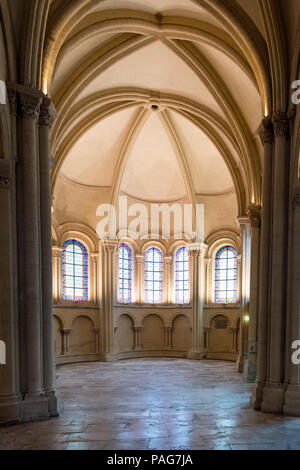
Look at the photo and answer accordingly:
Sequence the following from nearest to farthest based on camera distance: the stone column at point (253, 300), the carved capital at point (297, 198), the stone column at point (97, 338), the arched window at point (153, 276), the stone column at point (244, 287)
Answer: the carved capital at point (297, 198)
the stone column at point (253, 300)
the stone column at point (244, 287)
the stone column at point (97, 338)
the arched window at point (153, 276)

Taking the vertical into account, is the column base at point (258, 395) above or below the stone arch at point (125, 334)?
above

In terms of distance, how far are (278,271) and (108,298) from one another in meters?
14.0

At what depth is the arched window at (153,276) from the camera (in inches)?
989

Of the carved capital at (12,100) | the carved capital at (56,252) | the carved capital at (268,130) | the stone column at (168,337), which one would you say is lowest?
the stone column at (168,337)

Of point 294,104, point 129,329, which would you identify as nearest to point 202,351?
point 129,329

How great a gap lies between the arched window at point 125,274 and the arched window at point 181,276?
304 centimetres

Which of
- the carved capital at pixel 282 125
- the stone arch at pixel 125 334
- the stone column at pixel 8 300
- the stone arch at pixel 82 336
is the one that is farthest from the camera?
the stone arch at pixel 125 334

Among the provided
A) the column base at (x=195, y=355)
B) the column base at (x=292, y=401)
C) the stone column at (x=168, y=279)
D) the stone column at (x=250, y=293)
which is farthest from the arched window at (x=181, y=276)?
the column base at (x=292, y=401)

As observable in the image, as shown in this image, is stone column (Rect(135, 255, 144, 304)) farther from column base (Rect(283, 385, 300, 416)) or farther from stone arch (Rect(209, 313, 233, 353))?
column base (Rect(283, 385, 300, 416))

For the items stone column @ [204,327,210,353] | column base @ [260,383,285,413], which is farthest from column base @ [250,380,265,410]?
stone column @ [204,327,210,353]

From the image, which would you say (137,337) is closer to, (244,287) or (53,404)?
(244,287)

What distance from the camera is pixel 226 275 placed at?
24.0 meters

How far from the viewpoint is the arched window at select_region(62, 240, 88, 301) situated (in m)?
22.4

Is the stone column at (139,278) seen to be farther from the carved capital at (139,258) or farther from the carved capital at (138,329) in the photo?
the carved capital at (138,329)
